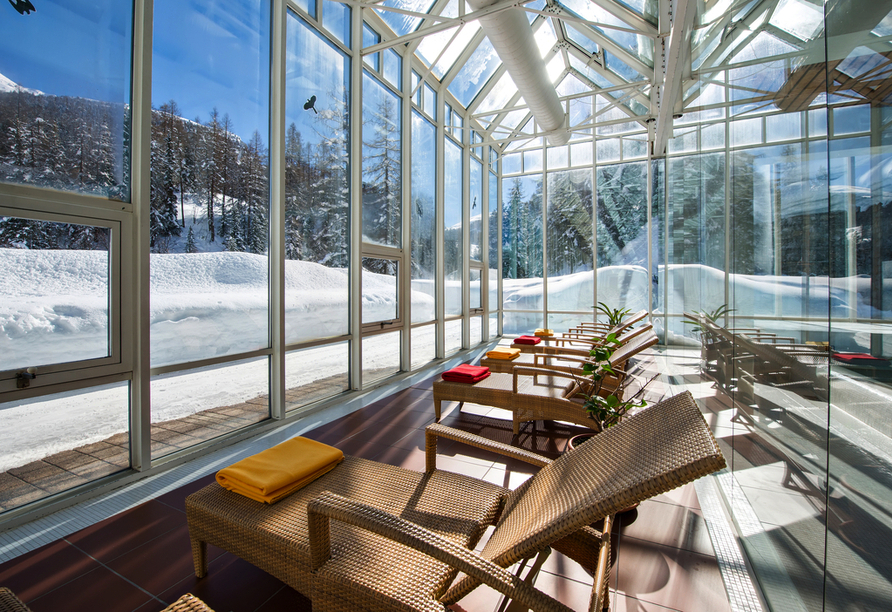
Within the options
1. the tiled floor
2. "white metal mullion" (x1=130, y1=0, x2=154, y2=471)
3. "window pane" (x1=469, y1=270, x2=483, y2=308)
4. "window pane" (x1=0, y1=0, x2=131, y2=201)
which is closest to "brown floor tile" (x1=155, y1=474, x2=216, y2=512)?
the tiled floor

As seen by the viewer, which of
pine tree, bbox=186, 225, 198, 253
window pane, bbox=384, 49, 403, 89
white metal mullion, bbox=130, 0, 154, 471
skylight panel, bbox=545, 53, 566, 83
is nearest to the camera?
white metal mullion, bbox=130, 0, 154, 471

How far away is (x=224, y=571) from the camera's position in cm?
191

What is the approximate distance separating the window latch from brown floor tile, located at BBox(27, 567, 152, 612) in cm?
116

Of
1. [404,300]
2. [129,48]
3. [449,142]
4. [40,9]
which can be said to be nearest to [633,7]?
[449,142]

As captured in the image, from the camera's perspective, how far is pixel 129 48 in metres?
2.78

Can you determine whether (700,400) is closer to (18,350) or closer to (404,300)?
(404,300)

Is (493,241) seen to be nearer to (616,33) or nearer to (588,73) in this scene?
(588,73)

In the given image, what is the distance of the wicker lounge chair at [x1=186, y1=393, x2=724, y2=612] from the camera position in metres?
1.07

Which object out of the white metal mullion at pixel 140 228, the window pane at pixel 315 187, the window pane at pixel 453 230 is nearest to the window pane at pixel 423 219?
the window pane at pixel 453 230

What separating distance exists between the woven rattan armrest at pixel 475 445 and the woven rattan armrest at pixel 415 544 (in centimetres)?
63

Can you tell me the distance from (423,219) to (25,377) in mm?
5234

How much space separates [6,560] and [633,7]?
311 inches

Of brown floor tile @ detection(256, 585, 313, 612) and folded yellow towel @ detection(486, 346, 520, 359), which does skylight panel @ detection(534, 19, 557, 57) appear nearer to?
folded yellow towel @ detection(486, 346, 520, 359)

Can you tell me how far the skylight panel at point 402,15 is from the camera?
5.39 metres
